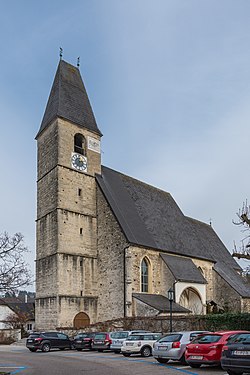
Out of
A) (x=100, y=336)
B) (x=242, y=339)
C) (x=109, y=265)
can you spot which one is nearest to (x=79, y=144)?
(x=109, y=265)

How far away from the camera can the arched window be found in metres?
39.0

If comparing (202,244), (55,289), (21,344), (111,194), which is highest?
(111,194)

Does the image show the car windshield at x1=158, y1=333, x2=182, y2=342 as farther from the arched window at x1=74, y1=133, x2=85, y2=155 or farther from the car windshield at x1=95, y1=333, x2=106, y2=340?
the arched window at x1=74, y1=133, x2=85, y2=155

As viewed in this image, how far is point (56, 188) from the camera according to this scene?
36062 millimetres

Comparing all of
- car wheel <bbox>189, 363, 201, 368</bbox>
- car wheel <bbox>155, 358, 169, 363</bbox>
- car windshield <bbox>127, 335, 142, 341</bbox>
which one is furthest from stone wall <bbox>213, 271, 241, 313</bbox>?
car wheel <bbox>189, 363, 201, 368</bbox>

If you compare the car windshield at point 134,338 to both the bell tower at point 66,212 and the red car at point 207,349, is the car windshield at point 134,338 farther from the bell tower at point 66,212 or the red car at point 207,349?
the bell tower at point 66,212

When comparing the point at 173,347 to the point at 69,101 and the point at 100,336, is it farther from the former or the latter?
the point at 69,101

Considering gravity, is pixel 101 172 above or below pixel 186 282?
above

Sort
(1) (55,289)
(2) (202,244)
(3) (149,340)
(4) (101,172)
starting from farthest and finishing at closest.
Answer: (2) (202,244)
(4) (101,172)
(1) (55,289)
(3) (149,340)

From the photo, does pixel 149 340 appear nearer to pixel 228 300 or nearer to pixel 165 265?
pixel 165 265

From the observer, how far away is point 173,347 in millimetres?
17375

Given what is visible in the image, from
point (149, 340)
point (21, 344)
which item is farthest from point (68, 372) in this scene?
point (21, 344)

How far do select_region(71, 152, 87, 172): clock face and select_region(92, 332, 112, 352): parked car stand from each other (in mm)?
15994

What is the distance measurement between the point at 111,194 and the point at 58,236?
602 centimetres
